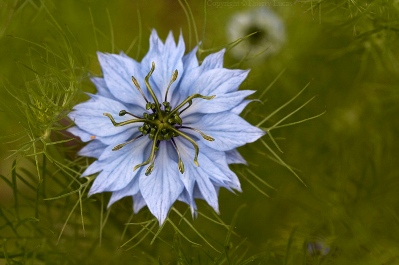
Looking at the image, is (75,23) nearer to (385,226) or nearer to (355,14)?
(355,14)

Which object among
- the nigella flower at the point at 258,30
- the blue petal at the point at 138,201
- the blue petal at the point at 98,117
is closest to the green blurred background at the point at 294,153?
the nigella flower at the point at 258,30

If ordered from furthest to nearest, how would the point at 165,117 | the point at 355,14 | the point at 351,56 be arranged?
1. the point at 351,56
2. the point at 355,14
3. the point at 165,117

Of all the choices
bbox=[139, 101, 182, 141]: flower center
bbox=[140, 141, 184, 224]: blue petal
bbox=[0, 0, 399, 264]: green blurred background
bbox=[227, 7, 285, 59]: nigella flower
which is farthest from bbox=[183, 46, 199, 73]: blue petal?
bbox=[227, 7, 285, 59]: nigella flower

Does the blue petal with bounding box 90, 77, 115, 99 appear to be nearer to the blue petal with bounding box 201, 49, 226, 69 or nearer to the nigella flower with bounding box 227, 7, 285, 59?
the blue petal with bounding box 201, 49, 226, 69

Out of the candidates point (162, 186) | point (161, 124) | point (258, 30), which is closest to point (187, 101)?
point (161, 124)

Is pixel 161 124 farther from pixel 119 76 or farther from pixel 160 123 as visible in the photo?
pixel 119 76

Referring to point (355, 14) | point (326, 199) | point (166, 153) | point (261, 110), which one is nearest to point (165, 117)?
point (166, 153)

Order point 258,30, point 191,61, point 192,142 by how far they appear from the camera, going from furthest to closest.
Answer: point 258,30
point 191,61
point 192,142
